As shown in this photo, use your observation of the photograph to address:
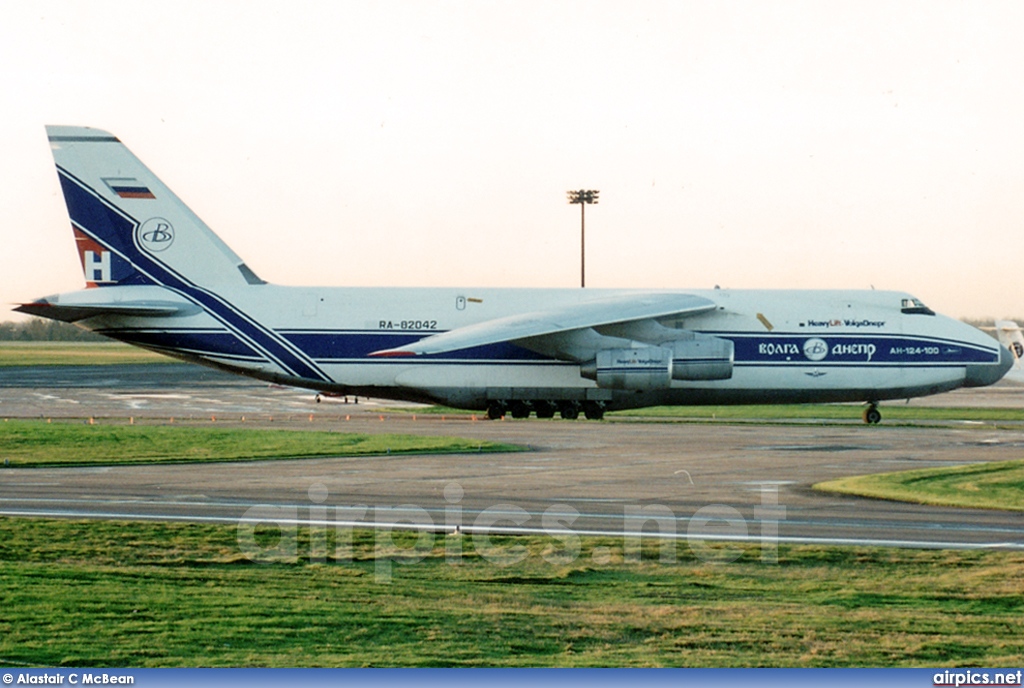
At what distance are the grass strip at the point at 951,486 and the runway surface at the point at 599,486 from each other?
0.81 meters

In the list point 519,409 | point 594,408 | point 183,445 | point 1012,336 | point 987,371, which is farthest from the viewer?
point 1012,336

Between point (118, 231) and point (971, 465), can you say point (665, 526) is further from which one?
point (118, 231)

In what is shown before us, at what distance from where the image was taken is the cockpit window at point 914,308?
4112cm

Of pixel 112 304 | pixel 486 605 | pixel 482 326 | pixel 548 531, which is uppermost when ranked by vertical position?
pixel 112 304

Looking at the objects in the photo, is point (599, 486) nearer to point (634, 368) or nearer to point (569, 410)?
point (634, 368)

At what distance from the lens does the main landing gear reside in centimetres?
4003

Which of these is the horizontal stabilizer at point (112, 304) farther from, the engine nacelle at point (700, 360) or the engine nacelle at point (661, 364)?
the engine nacelle at point (700, 360)

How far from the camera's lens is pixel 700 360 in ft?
126

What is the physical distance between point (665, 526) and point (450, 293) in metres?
21.4

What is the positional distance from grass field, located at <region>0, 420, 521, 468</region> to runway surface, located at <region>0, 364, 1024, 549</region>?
1749 millimetres

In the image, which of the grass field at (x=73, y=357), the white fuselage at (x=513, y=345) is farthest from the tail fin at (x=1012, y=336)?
the grass field at (x=73, y=357)

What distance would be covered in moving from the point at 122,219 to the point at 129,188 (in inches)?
42.1

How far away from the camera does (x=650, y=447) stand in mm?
34156

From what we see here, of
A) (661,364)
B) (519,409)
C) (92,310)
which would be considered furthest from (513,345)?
(92,310)
